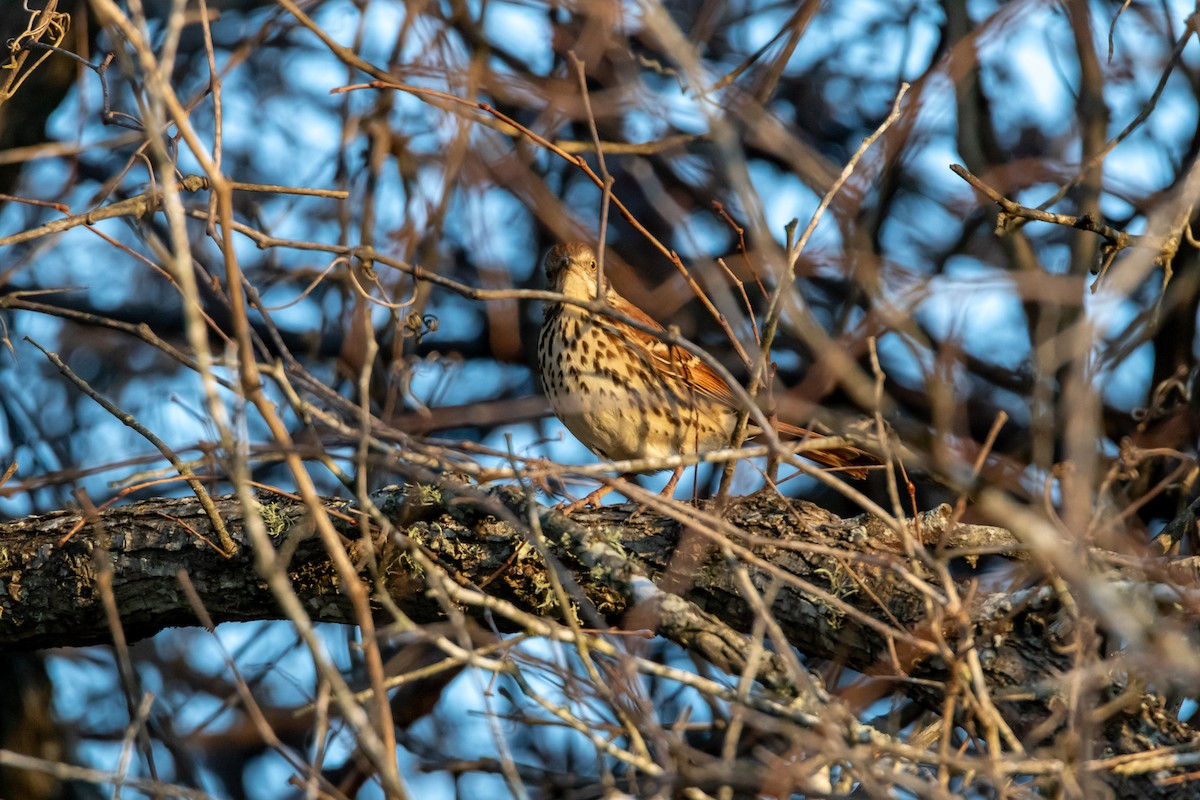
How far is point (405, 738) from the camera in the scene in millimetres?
4680

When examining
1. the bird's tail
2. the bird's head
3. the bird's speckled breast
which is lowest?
the bird's tail

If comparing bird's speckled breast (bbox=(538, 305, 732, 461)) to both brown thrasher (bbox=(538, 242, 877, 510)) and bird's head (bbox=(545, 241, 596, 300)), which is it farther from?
bird's head (bbox=(545, 241, 596, 300))

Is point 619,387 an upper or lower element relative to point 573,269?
lower

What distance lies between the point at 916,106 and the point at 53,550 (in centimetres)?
365

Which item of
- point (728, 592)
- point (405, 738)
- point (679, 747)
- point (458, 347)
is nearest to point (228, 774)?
point (405, 738)

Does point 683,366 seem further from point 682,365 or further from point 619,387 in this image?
point 619,387

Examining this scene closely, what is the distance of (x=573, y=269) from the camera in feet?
16.7

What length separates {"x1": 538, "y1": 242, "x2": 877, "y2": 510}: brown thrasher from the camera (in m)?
4.90

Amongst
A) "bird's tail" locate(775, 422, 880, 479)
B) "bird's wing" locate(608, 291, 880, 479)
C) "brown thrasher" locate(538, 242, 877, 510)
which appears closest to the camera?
"bird's tail" locate(775, 422, 880, 479)

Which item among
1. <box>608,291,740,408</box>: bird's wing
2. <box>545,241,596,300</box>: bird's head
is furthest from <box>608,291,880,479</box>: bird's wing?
<box>545,241,596,300</box>: bird's head

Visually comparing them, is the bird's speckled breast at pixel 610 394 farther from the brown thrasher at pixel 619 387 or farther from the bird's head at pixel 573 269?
the bird's head at pixel 573 269

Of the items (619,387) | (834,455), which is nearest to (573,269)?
(619,387)

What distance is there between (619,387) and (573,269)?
21.1 inches

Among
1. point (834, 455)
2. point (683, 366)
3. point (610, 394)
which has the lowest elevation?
point (834, 455)
